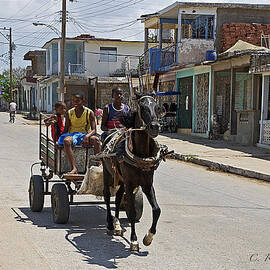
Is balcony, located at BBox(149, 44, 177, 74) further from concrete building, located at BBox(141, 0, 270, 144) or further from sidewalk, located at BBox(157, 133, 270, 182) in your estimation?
sidewalk, located at BBox(157, 133, 270, 182)

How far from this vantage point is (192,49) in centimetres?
2564

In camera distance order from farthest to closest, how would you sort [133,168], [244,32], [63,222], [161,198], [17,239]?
[244,32], [161,198], [63,222], [17,239], [133,168]

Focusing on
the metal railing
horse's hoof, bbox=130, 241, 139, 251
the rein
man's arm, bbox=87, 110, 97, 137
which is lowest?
horse's hoof, bbox=130, 241, 139, 251

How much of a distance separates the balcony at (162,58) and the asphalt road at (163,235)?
16.9 metres

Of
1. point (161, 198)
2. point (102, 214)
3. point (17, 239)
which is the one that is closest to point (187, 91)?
point (161, 198)

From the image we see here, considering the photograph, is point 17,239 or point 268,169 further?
point 268,169

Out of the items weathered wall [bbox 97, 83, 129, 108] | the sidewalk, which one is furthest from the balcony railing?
the sidewalk

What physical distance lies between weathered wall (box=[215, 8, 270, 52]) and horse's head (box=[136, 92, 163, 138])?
20.5 meters

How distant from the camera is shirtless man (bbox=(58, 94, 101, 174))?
7.43 meters

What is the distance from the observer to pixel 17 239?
6.27 meters

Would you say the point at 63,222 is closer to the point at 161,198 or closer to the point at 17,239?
the point at 17,239

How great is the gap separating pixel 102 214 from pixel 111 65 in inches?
1536

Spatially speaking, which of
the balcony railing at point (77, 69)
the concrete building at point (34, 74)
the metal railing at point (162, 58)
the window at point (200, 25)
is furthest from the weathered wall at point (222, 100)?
the concrete building at point (34, 74)

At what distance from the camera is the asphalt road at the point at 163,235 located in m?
5.43
